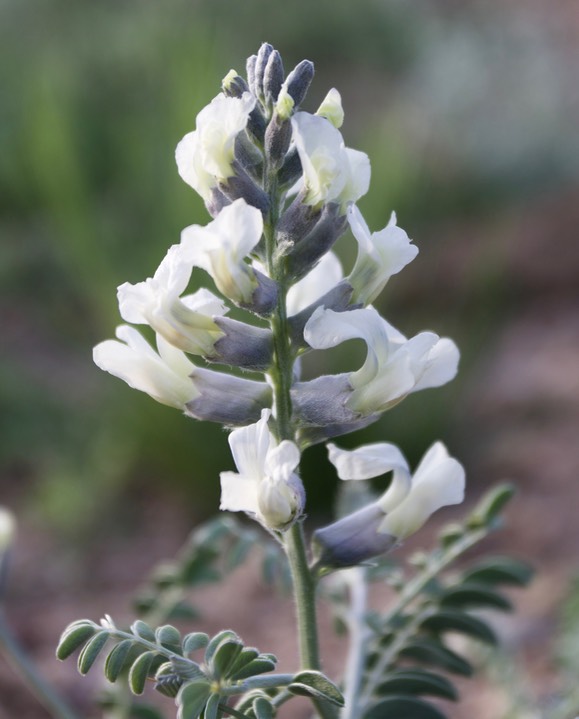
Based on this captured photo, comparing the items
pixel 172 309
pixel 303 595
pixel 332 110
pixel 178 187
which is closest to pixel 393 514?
pixel 303 595

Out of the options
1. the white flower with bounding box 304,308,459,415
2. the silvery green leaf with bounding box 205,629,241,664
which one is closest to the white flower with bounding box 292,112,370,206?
the white flower with bounding box 304,308,459,415

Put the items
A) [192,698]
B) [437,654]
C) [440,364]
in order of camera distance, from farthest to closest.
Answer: [437,654] < [440,364] < [192,698]

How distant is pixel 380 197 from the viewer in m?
4.06

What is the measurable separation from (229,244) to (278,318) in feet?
0.43

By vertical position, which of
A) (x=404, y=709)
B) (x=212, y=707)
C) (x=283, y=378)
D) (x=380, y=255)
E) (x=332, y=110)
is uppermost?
(x=332, y=110)

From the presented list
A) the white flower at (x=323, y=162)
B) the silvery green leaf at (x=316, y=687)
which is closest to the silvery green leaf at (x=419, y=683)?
the silvery green leaf at (x=316, y=687)

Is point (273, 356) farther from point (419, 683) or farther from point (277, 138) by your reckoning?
point (419, 683)

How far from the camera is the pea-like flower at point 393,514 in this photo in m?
1.19

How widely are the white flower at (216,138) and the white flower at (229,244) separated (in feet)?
0.24

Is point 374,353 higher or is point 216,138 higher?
point 216,138

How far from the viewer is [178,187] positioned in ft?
11.6

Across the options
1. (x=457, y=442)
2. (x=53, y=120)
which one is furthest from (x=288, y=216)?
(x=53, y=120)

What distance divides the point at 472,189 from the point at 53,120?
284 centimetres

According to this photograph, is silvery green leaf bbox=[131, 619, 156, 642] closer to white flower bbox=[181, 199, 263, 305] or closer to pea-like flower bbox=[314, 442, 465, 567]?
pea-like flower bbox=[314, 442, 465, 567]
